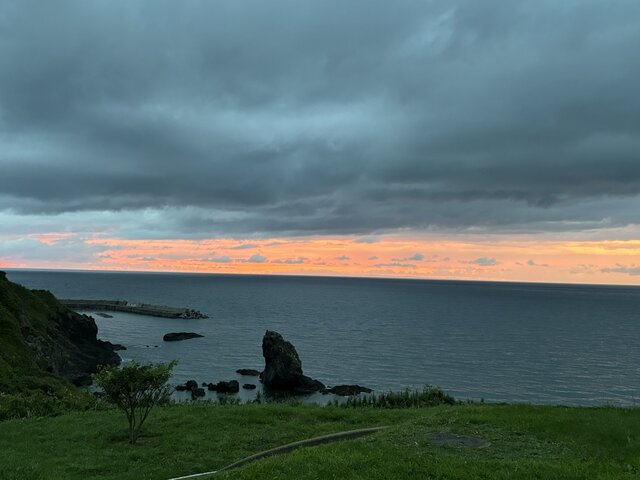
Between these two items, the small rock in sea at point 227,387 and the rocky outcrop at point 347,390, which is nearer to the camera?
the rocky outcrop at point 347,390

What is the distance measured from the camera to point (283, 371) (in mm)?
65688

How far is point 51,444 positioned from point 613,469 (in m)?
20.5

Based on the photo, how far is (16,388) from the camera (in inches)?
1516

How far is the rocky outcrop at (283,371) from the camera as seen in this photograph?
214 ft

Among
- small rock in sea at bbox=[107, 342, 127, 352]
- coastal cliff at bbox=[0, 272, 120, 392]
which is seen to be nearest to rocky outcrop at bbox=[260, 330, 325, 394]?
coastal cliff at bbox=[0, 272, 120, 392]

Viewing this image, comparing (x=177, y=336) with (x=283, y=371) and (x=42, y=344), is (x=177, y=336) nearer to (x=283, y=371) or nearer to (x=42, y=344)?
(x=42, y=344)

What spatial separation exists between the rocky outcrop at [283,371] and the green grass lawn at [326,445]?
128 feet

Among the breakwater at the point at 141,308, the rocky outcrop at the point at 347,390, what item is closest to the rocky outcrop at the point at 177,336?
the breakwater at the point at 141,308

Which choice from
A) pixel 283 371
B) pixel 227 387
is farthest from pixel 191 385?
pixel 283 371

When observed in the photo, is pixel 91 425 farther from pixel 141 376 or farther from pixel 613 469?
pixel 613 469

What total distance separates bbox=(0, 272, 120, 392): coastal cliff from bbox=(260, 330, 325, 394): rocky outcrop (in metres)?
22.1

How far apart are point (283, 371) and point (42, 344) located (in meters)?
30.3

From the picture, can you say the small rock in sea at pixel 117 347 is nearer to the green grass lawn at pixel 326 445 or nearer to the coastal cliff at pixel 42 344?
the coastal cliff at pixel 42 344

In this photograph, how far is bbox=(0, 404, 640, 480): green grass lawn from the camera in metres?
12.9
